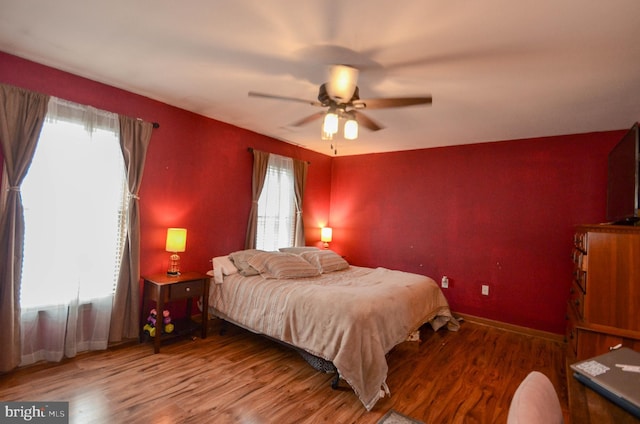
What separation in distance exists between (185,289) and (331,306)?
60.5 inches

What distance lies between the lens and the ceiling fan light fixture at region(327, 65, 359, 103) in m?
2.14

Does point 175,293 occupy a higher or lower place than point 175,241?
lower

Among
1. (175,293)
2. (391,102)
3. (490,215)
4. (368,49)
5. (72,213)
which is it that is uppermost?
Result: (368,49)

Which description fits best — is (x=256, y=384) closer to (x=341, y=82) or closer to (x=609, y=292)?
(x=341, y=82)

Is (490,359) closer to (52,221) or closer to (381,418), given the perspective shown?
(381,418)

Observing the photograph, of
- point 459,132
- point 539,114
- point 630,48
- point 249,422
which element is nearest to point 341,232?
point 459,132

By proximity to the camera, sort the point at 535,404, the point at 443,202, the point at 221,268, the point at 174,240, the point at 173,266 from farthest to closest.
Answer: the point at 443,202
the point at 221,268
the point at 173,266
the point at 174,240
the point at 535,404

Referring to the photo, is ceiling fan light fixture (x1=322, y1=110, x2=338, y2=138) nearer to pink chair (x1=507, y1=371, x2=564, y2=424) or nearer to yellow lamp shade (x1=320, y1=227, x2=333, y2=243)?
pink chair (x1=507, y1=371, x2=564, y2=424)

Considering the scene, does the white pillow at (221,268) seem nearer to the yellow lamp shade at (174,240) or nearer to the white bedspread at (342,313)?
the white bedspread at (342,313)

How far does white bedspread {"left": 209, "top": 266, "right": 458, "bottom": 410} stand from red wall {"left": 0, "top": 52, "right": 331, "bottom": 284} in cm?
72

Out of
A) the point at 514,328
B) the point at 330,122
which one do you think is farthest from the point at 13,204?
the point at 514,328

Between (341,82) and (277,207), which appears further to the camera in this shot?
(277,207)

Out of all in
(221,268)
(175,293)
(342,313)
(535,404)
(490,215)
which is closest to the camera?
(535,404)

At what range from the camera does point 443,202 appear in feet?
14.6
